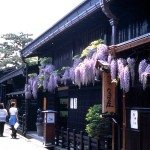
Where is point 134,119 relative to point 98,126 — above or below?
above

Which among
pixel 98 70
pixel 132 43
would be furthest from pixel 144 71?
pixel 98 70

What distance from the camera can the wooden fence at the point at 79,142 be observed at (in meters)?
11.5

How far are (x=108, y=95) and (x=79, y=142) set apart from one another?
4.07 metres

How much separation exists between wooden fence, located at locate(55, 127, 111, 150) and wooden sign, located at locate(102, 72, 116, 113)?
138 centimetres

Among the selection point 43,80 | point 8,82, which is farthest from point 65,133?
point 8,82

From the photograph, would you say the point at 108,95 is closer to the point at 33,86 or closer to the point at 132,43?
the point at 132,43

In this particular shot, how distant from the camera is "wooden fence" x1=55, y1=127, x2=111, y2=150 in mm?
11508

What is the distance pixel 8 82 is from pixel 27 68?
1145 centimetres

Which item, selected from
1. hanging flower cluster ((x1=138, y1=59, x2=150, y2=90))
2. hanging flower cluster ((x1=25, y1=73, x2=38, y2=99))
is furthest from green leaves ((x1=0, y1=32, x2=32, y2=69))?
hanging flower cluster ((x1=138, y1=59, x2=150, y2=90))

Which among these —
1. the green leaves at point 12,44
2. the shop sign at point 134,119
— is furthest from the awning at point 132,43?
the green leaves at point 12,44

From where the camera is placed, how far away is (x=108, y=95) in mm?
10320

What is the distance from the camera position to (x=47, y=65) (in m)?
18.3

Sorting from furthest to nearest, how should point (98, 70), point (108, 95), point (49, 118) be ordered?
point (49, 118)
point (98, 70)
point (108, 95)

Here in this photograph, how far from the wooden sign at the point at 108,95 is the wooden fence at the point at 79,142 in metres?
1.38
